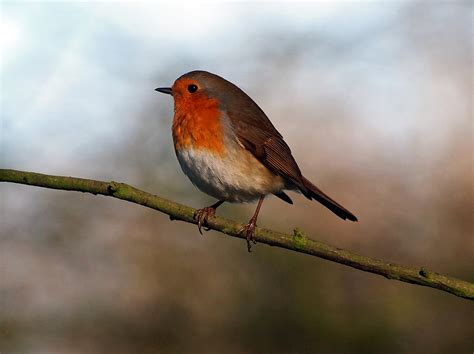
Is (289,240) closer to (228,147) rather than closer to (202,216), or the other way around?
(202,216)

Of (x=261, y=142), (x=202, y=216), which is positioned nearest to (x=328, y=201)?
(x=261, y=142)

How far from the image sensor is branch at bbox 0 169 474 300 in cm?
263

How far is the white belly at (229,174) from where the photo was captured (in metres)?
3.88

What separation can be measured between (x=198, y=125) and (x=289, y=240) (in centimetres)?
124

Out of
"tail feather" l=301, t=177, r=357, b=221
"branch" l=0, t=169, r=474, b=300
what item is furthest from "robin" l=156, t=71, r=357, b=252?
"branch" l=0, t=169, r=474, b=300

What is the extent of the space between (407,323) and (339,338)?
0.50 metres

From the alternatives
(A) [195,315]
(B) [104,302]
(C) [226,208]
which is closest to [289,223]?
(C) [226,208]

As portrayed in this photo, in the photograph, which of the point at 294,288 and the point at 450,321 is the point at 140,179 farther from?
the point at 450,321

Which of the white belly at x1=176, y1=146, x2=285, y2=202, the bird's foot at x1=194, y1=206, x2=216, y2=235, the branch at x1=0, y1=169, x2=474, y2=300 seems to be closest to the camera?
the branch at x1=0, y1=169, x2=474, y2=300

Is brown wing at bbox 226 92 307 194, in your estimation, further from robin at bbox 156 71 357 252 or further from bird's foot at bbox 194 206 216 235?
bird's foot at bbox 194 206 216 235

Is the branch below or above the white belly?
below

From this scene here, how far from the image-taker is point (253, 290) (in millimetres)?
5293

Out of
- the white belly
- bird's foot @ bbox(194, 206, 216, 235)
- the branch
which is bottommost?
the branch

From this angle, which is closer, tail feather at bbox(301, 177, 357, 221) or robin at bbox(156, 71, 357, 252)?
robin at bbox(156, 71, 357, 252)
